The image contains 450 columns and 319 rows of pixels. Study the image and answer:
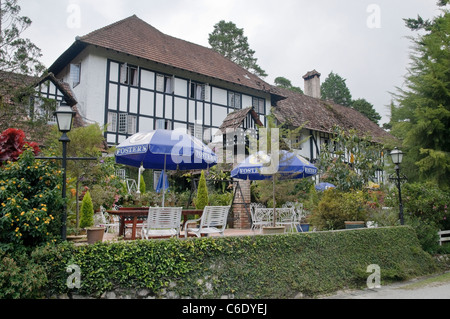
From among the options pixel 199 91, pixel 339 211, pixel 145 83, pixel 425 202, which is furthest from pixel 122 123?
pixel 425 202

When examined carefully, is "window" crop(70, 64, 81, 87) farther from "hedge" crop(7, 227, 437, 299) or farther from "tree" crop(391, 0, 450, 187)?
"hedge" crop(7, 227, 437, 299)

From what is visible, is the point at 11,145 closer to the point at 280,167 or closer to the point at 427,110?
the point at 280,167

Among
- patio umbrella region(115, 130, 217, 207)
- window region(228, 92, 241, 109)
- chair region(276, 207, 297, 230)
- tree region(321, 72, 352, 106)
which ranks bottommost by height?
chair region(276, 207, 297, 230)

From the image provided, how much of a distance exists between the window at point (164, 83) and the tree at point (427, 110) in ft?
36.5

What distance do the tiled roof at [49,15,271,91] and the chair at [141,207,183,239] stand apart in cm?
1280

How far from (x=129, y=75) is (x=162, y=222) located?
13259mm

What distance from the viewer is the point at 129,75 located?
17641 mm

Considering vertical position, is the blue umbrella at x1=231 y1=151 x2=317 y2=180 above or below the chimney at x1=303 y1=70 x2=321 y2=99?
below

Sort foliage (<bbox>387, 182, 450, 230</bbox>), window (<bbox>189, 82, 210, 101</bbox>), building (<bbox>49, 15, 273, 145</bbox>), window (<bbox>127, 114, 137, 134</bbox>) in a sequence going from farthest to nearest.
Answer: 1. window (<bbox>189, 82, 210, 101</bbox>)
2. window (<bbox>127, 114, 137, 134</bbox>)
3. building (<bbox>49, 15, 273, 145</bbox>)
4. foliage (<bbox>387, 182, 450, 230</bbox>)

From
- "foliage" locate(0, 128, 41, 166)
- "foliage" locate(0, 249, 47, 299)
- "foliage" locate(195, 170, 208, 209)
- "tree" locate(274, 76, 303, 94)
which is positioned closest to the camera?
"foliage" locate(0, 249, 47, 299)

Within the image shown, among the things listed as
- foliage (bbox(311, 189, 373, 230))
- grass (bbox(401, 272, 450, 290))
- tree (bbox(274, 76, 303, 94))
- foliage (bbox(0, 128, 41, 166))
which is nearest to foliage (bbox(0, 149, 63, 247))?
foliage (bbox(0, 128, 41, 166))

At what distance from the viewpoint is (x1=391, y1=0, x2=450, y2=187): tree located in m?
10.6
